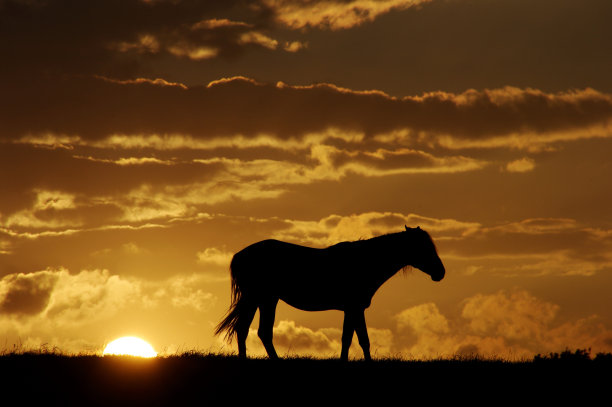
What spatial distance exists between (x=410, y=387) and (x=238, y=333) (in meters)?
5.48

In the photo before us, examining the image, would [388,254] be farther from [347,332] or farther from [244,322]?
[244,322]

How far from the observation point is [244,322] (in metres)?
20.2

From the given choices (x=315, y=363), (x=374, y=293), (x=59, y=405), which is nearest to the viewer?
(x=59, y=405)

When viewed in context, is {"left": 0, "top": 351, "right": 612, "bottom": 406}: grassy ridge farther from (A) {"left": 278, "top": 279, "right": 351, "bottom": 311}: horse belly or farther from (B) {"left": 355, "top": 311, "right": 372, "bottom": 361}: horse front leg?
(A) {"left": 278, "top": 279, "right": 351, "bottom": 311}: horse belly

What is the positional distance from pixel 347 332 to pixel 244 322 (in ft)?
9.58

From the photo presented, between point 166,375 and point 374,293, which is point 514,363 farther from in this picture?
point 166,375

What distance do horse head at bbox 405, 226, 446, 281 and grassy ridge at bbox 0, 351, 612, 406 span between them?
8.80 feet

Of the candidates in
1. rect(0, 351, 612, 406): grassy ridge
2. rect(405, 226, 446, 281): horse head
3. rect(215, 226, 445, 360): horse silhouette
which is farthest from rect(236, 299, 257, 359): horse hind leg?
rect(405, 226, 446, 281): horse head

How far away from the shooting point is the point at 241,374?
16.9m

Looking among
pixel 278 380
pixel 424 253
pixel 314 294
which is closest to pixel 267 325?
pixel 314 294

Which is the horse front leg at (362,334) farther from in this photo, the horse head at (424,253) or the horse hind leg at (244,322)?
the horse hind leg at (244,322)

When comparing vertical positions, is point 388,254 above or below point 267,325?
above

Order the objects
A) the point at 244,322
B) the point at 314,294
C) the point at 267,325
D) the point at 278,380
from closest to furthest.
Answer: the point at 278,380, the point at 267,325, the point at 314,294, the point at 244,322

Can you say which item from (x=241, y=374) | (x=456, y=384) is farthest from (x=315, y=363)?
(x=456, y=384)
